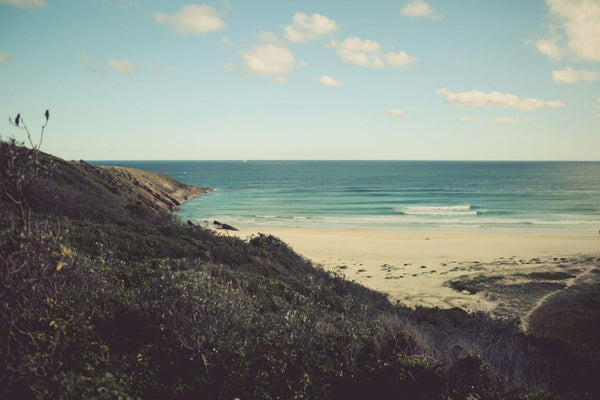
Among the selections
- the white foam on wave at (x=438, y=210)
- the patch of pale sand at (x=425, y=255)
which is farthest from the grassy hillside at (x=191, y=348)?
the white foam on wave at (x=438, y=210)

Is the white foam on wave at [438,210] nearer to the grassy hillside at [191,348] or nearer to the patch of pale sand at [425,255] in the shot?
the patch of pale sand at [425,255]

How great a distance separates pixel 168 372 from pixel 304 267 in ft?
32.0

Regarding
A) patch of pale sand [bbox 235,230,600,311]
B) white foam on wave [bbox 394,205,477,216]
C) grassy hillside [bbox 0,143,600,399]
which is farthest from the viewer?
white foam on wave [bbox 394,205,477,216]

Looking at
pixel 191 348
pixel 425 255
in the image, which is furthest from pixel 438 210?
pixel 191 348

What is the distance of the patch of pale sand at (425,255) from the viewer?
626 inches

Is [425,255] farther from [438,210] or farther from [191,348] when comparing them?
[438,210]

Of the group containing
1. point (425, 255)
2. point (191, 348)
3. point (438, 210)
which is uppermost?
point (191, 348)

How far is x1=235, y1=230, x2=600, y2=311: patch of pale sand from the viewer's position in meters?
15.9

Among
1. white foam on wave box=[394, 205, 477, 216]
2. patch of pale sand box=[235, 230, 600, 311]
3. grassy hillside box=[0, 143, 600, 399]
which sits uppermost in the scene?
grassy hillside box=[0, 143, 600, 399]

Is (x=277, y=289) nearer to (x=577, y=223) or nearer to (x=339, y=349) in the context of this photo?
(x=339, y=349)

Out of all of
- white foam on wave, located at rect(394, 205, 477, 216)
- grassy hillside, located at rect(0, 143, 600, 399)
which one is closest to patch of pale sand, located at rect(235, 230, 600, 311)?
grassy hillside, located at rect(0, 143, 600, 399)

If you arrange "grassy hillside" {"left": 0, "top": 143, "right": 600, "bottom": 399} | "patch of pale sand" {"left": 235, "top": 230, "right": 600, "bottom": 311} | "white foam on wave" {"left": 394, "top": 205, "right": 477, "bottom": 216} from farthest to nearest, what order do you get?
"white foam on wave" {"left": 394, "top": 205, "right": 477, "bottom": 216} → "patch of pale sand" {"left": 235, "top": 230, "right": 600, "bottom": 311} → "grassy hillside" {"left": 0, "top": 143, "right": 600, "bottom": 399}

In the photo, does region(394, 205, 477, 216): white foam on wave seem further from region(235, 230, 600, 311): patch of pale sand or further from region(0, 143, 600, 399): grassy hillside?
region(0, 143, 600, 399): grassy hillside

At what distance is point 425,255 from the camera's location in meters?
23.9
